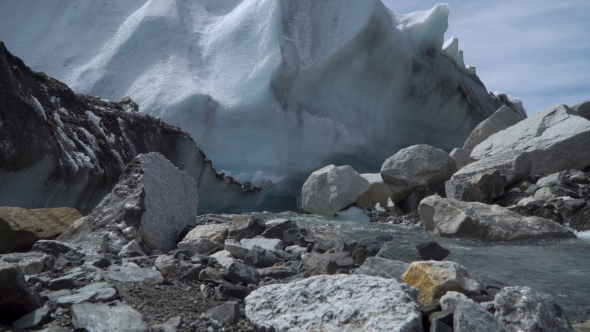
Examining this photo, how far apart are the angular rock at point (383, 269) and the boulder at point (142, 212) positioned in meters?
1.47

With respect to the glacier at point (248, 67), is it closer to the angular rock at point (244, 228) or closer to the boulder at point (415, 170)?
the boulder at point (415, 170)

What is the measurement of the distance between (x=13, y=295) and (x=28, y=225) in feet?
6.33

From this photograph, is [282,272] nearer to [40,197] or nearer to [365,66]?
[40,197]

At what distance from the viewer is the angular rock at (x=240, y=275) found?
2.67 meters

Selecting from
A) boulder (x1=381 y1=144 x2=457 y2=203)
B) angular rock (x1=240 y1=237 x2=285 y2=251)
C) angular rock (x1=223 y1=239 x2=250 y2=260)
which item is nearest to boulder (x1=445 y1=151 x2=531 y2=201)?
boulder (x1=381 y1=144 x2=457 y2=203)

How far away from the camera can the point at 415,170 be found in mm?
8141

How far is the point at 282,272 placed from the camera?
2945 mm

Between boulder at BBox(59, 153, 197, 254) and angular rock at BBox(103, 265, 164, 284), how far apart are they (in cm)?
74

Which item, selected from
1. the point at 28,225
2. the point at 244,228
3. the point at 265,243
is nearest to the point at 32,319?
the point at 28,225

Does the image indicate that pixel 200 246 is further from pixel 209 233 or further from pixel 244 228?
pixel 244 228

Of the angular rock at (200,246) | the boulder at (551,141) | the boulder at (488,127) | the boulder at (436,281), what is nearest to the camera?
the boulder at (436,281)

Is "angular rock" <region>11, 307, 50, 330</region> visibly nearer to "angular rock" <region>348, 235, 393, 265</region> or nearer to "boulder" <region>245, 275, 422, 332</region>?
"boulder" <region>245, 275, 422, 332</region>

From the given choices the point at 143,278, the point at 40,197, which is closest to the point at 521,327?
the point at 143,278

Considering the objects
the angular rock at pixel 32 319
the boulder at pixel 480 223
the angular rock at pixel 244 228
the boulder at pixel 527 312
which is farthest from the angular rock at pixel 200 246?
the boulder at pixel 480 223
